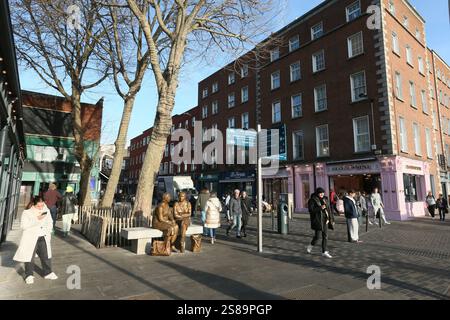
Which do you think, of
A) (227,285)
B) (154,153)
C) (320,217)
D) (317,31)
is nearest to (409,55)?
(317,31)

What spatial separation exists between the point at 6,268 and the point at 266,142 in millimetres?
7075

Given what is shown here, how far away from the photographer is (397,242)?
9.84 m

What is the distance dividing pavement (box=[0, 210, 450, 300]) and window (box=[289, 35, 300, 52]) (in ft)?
67.5

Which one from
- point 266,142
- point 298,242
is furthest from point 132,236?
point 298,242

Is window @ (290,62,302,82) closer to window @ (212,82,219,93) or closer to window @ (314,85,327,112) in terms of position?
window @ (314,85,327,112)

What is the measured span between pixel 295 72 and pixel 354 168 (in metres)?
10.3

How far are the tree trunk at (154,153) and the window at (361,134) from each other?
47.6 ft

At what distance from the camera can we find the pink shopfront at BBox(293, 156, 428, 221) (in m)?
17.8

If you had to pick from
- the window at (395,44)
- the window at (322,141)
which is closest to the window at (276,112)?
the window at (322,141)

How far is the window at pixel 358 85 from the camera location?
19919mm

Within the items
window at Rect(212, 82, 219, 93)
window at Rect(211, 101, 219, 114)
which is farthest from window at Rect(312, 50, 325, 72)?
window at Rect(212, 82, 219, 93)

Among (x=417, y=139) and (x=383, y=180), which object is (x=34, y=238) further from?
(x=417, y=139)
